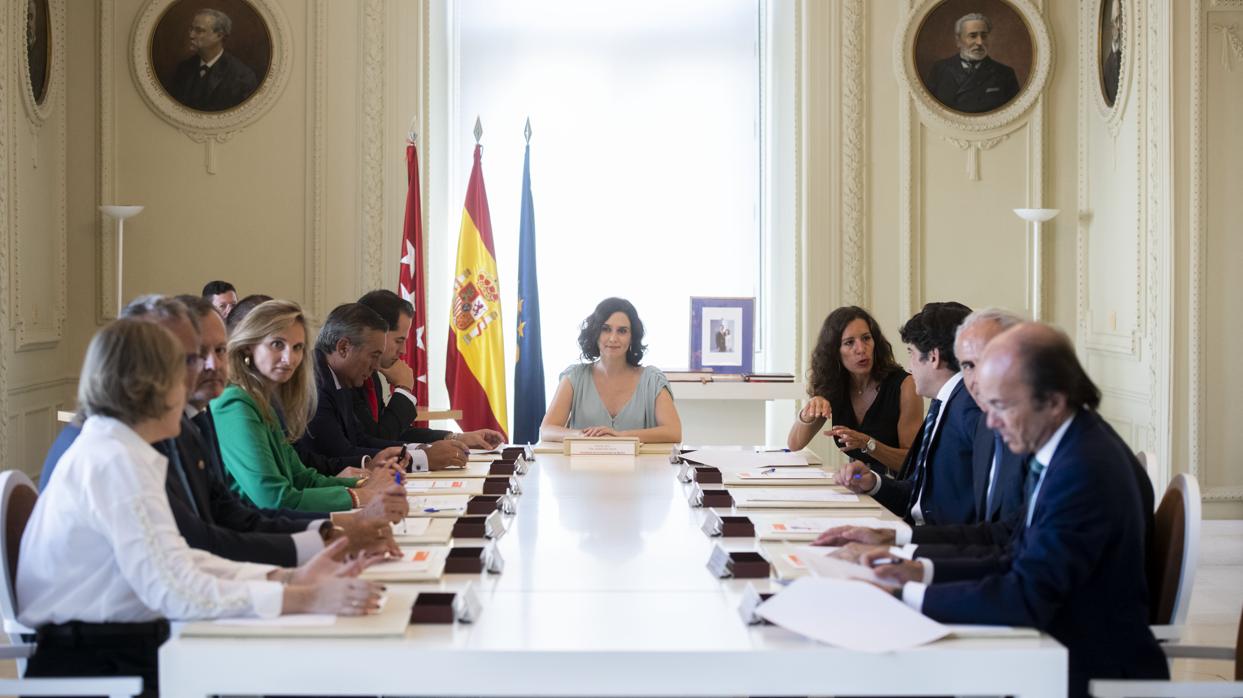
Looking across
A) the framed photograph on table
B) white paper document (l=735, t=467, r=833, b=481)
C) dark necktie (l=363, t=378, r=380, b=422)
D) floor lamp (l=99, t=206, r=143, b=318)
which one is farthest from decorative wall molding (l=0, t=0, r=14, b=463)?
white paper document (l=735, t=467, r=833, b=481)

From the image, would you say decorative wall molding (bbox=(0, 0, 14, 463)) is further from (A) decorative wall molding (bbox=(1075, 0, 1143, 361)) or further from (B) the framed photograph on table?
(A) decorative wall molding (bbox=(1075, 0, 1143, 361))

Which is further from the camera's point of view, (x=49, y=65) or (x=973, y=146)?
(x=973, y=146)

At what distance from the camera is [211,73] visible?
7551mm

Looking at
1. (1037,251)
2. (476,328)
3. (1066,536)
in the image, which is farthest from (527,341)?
(1066,536)

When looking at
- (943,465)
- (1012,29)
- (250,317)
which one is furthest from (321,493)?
(1012,29)

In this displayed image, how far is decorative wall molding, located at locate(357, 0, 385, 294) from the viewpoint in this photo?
7.61 m

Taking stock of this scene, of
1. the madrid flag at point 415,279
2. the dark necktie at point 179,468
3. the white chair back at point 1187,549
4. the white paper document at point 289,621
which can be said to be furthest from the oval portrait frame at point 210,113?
the white chair back at point 1187,549

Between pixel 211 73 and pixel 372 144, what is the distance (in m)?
1.05

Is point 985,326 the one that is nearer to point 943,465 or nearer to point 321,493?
point 943,465

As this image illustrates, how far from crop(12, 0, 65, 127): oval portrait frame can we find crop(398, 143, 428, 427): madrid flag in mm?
2046

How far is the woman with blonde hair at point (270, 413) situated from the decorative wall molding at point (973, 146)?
5000mm

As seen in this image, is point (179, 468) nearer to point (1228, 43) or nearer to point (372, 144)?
point (372, 144)

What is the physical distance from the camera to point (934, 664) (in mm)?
2141

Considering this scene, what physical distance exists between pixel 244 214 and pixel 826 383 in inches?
158
